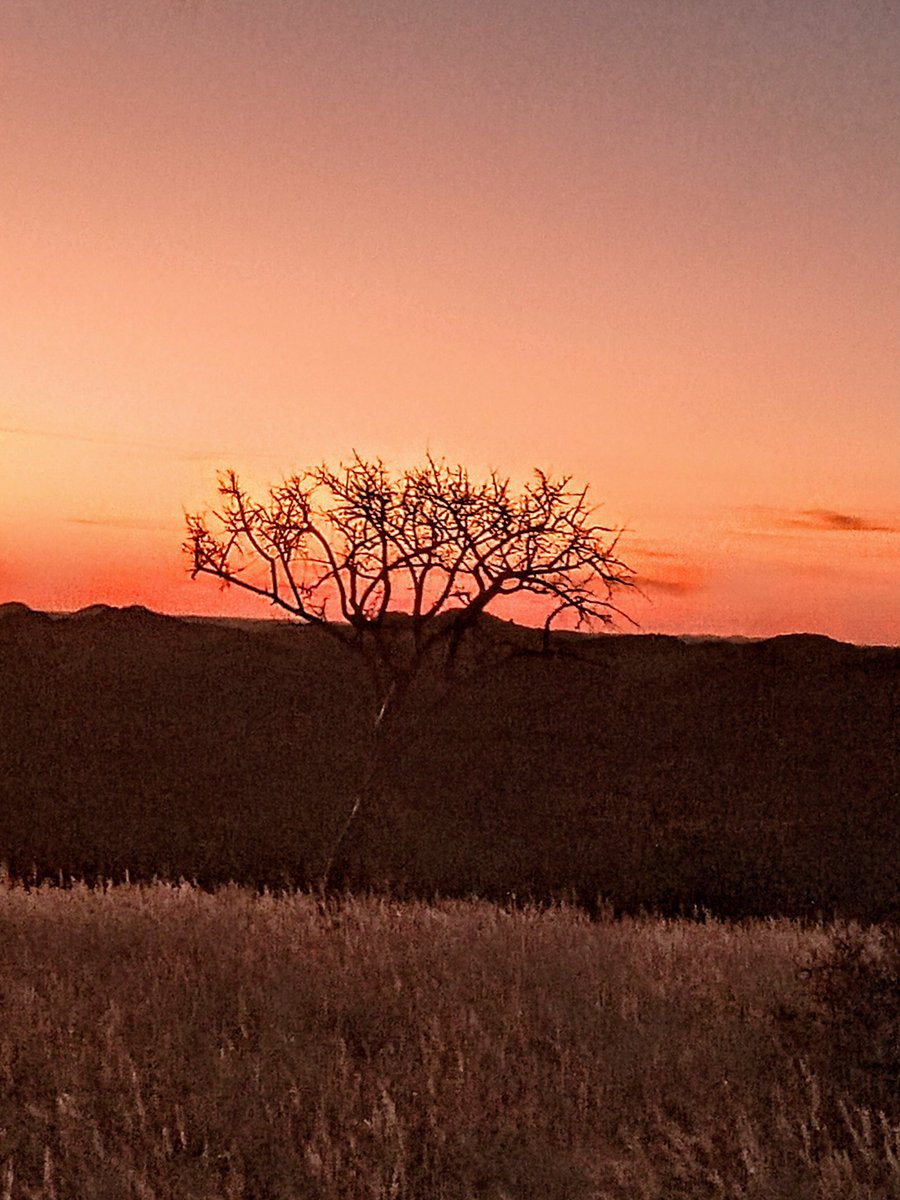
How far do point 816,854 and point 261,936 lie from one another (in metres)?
22.3

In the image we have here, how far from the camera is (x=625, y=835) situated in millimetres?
33875

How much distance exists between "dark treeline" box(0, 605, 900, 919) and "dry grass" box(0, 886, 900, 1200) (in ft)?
19.4

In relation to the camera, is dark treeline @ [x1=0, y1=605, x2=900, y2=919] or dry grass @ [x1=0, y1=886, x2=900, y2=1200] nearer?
dry grass @ [x1=0, y1=886, x2=900, y2=1200]

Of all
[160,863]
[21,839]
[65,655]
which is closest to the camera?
[160,863]

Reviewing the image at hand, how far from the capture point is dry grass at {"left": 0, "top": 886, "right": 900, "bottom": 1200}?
21.2ft

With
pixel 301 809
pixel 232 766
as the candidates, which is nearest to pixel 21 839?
pixel 301 809

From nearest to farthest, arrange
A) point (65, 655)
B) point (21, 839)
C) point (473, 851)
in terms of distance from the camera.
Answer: point (21, 839), point (473, 851), point (65, 655)

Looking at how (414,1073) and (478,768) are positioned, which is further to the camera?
(478,768)

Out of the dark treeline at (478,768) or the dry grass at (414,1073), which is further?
the dark treeline at (478,768)

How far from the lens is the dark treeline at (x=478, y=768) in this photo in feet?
88.1

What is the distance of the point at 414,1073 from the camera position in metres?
7.86

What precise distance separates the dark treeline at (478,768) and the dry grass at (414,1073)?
591cm

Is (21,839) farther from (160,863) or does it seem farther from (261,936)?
(261,936)

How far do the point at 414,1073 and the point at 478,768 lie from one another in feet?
122
